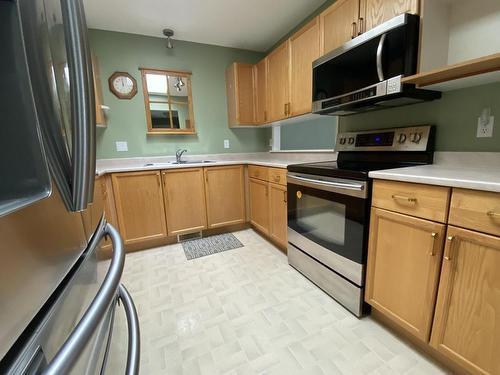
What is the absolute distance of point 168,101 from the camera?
278 cm

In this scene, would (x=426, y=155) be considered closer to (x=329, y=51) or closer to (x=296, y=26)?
(x=329, y=51)

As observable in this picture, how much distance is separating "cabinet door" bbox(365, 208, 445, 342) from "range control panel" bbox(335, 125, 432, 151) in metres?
0.60

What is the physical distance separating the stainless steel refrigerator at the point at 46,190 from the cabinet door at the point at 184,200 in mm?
2025

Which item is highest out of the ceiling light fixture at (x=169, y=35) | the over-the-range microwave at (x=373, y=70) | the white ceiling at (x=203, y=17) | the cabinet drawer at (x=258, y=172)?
the white ceiling at (x=203, y=17)

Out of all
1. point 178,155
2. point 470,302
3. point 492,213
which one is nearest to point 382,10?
point 492,213

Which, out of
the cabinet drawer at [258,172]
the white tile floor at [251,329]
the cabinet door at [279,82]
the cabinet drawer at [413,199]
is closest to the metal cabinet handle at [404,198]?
the cabinet drawer at [413,199]

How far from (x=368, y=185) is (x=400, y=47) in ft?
2.53

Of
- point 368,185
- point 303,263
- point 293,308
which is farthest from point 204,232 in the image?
point 368,185

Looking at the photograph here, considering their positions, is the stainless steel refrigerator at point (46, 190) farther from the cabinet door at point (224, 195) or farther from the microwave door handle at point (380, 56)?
the cabinet door at point (224, 195)

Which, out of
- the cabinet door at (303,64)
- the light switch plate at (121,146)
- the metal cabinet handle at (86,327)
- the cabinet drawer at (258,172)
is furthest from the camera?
the light switch plate at (121,146)

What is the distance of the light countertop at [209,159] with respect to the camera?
2.22 m

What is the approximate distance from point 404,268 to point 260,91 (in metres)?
2.43

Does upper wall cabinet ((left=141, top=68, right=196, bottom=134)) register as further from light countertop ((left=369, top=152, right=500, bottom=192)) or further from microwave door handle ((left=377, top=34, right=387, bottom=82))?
light countertop ((left=369, top=152, right=500, bottom=192))

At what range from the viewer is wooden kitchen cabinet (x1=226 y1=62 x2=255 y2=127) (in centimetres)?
283
